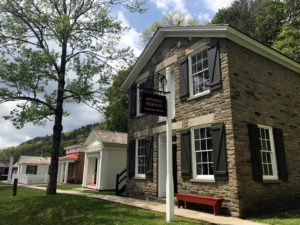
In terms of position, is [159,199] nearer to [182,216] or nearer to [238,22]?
[182,216]

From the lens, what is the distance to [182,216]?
695 centimetres

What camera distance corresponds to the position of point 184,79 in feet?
33.0

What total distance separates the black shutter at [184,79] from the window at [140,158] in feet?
12.1

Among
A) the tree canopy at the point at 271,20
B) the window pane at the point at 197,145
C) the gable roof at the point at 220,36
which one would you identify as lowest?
the window pane at the point at 197,145

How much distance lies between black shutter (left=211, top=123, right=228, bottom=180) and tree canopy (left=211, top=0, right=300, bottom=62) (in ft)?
40.6

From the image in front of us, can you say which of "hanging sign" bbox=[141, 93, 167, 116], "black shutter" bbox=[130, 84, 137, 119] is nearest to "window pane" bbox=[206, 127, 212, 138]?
"hanging sign" bbox=[141, 93, 167, 116]

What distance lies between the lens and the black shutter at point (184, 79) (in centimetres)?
987

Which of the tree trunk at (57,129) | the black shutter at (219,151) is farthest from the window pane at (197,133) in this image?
the tree trunk at (57,129)

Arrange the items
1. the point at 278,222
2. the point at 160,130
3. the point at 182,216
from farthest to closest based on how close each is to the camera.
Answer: the point at 160,130, the point at 182,216, the point at 278,222

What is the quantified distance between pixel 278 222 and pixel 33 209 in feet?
30.3

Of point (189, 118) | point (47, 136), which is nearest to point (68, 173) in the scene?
point (189, 118)

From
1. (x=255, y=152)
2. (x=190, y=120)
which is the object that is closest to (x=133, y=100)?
(x=190, y=120)

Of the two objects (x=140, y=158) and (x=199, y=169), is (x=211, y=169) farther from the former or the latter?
(x=140, y=158)

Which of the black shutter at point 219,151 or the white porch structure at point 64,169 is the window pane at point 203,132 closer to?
the black shutter at point 219,151
